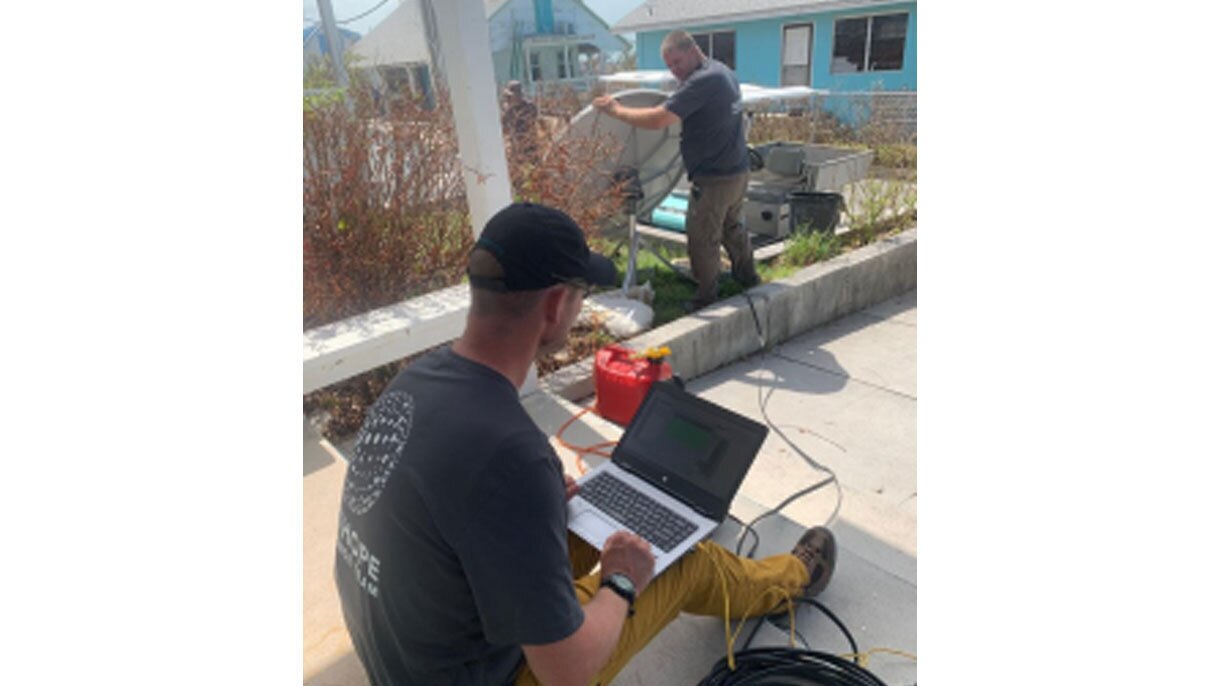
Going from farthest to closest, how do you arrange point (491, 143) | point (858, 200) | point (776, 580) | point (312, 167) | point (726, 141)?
1. point (858, 200)
2. point (726, 141)
3. point (312, 167)
4. point (491, 143)
5. point (776, 580)

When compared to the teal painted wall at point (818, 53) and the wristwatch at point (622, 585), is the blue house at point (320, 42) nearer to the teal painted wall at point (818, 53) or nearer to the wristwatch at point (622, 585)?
the wristwatch at point (622, 585)

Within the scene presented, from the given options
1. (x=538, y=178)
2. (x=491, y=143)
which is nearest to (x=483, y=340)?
Result: (x=491, y=143)

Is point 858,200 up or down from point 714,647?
up

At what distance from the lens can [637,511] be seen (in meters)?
2.12

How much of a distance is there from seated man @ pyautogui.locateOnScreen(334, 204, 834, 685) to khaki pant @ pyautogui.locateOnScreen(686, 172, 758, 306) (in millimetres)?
3596

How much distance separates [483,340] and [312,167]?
282 centimetres

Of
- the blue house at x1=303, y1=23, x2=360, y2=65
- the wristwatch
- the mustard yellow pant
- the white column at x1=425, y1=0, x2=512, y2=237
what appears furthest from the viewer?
the blue house at x1=303, y1=23, x2=360, y2=65

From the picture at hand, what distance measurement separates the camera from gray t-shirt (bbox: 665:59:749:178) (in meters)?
4.73

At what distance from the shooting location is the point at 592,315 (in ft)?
15.4

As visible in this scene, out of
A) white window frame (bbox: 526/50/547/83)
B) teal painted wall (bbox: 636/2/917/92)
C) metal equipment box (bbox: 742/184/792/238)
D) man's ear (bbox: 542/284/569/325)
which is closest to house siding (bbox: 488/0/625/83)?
white window frame (bbox: 526/50/547/83)

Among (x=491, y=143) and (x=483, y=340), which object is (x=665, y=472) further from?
(x=491, y=143)

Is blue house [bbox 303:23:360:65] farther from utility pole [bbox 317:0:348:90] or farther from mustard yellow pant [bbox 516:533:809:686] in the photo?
mustard yellow pant [bbox 516:533:809:686]

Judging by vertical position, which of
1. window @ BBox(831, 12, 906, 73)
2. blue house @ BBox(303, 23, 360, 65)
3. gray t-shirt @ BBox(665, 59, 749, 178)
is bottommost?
gray t-shirt @ BBox(665, 59, 749, 178)

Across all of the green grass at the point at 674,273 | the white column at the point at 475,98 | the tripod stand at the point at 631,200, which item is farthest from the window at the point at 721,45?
the white column at the point at 475,98
